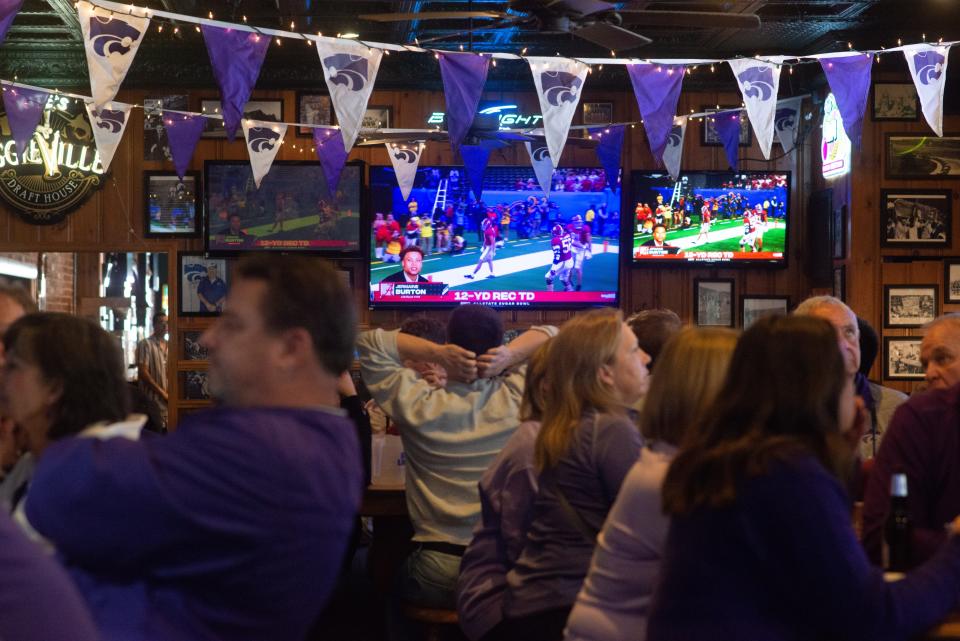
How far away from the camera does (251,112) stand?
940 cm

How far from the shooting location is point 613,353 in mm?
2676

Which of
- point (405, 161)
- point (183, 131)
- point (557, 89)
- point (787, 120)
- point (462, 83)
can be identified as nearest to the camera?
point (462, 83)

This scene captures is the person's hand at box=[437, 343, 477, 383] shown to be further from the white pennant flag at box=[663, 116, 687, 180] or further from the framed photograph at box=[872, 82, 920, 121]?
the framed photograph at box=[872, 82, 920, 121]

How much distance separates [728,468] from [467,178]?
765 centimetres

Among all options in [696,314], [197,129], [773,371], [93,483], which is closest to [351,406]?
[773,371]

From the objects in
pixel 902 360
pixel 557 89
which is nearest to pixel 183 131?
pixel 557 89

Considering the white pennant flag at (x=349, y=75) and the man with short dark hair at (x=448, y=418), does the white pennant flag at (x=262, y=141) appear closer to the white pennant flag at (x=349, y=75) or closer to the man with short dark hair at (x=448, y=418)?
the white pennant flag at (x=349, y=75)

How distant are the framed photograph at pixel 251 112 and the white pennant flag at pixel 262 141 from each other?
2.72ft

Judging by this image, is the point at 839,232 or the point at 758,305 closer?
the point at 839,232

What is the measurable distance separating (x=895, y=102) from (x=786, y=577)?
792 cm

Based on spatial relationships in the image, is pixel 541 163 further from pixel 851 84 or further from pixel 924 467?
pixel 924 467

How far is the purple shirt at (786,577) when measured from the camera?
5.70 feet

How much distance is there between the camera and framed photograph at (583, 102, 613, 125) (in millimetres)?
9570

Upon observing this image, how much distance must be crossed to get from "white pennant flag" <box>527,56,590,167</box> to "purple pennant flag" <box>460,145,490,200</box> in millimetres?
2342
